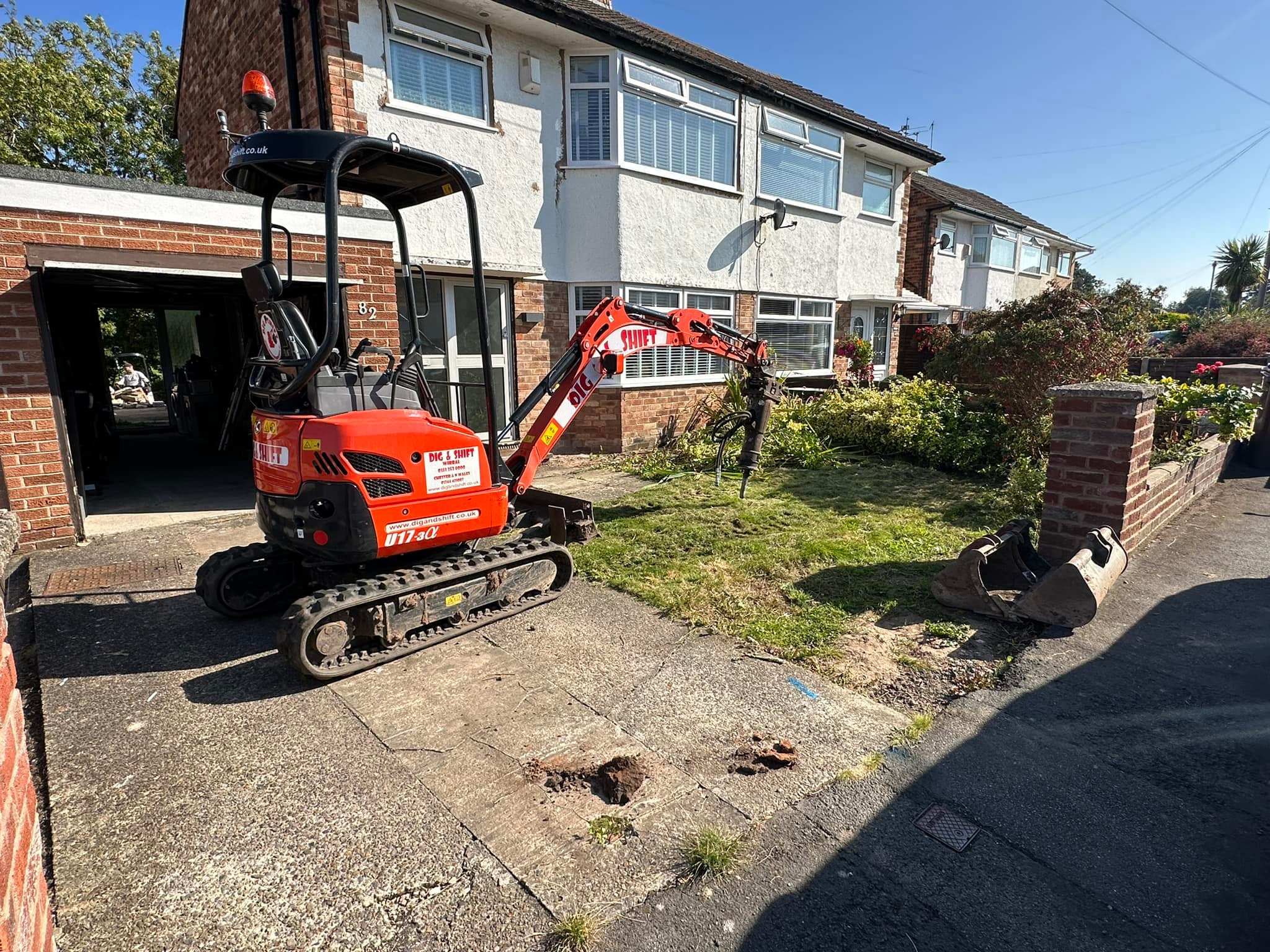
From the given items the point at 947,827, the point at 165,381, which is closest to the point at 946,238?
the point at 165,381

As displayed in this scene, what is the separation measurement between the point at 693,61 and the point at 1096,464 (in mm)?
9282

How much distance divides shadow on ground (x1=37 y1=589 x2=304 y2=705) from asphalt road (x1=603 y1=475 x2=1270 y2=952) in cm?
261

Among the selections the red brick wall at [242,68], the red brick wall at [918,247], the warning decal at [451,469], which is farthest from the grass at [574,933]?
the red brick wall at [918,247]

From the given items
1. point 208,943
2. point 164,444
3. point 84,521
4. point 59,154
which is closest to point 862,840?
point 208,943

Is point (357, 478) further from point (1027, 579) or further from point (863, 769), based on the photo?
point (1027, 579)

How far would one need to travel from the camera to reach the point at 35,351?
5734 mm

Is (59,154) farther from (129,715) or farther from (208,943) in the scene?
(208,943)

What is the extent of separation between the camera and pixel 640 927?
215cm

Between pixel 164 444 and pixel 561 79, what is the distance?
9656mm

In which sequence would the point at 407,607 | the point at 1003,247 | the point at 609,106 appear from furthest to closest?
the point at 1003,247, the point at 609,106, the point at 407,607

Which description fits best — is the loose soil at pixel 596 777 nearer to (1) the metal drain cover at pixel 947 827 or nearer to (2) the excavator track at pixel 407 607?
(1) the metal drain cover at pixel 947 827

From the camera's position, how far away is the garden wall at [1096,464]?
14.6 ft

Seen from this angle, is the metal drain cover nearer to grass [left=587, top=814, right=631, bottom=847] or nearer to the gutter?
grass [left=587, top=814, right=631, bottom=847]

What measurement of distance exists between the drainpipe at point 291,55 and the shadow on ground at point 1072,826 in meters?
9.59
